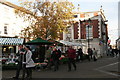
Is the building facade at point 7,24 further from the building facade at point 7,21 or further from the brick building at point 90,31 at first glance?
the brick building at point 90,31

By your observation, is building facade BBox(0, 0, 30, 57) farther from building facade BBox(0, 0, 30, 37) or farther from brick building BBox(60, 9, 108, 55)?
brick building BBox(60, 9, 108, 55)

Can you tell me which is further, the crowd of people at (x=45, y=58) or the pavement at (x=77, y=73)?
the pavement at (x=77, y=73)

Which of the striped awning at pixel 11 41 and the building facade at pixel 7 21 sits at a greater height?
the building facade at pixel 7 21

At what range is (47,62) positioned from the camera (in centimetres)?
1483

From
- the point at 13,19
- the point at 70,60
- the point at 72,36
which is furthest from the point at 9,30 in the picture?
the point at 70,60

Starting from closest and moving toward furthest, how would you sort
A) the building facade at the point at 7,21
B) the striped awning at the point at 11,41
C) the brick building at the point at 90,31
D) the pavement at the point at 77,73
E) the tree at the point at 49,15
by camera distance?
the pavement at the point at 77,73
the striped awning at the point at 11,41
the tree at the point at 49,15
the building facade at the point at 7,21
the brick building at the point at 90,31

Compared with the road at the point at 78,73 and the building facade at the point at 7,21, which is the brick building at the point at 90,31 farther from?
the road at the point at 78,73

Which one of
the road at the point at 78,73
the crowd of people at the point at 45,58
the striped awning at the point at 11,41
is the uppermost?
the striped awning at the point at 11,41

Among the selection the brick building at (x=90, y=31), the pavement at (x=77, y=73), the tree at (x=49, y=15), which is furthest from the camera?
the brick building at (x=90, y=31)

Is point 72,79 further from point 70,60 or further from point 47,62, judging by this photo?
point 47,62

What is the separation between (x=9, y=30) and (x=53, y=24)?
40.8ft

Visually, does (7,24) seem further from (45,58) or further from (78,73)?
(78,73)

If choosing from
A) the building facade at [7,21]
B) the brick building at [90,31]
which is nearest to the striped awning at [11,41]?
the building facade at [7,21]

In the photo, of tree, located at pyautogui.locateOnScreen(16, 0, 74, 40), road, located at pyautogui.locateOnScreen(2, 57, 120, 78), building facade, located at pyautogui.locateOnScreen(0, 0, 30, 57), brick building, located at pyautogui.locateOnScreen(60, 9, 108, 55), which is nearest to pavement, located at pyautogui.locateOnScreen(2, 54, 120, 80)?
road, located at pyautogui.locateOnScreen(2, 57, 120, 78)
